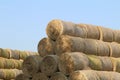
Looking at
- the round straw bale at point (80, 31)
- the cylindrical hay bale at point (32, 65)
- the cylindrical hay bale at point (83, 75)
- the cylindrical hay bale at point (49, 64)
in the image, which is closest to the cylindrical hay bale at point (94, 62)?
the cylindrical hay bale at point (83, 75)

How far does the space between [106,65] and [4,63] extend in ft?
20.2

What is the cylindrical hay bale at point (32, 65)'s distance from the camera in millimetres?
8422

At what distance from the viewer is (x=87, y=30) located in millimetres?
9227

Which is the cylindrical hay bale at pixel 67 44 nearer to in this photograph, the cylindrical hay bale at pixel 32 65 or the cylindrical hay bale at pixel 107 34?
the cylindrical hay bale at pixel 32 65

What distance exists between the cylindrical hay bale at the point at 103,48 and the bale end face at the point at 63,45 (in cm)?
114

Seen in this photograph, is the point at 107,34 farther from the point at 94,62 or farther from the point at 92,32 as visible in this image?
the point at 94,62

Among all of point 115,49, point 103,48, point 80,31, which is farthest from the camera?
point 115,49

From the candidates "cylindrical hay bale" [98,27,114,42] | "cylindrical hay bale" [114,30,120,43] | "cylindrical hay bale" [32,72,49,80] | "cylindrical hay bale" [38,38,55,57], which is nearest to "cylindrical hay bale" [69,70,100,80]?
"cylindrical hay bale" [32,72,49,80]

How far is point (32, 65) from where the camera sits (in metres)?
8.45

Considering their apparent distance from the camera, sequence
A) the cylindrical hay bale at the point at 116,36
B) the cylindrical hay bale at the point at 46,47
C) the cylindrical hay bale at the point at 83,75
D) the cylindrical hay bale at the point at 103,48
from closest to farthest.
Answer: the cylindrical hay bale at the point at 83,75 → the cylindrical hay bale at the point at 46,47 → the cylindrical hay bale at the point at 103,48 → the cylindrical hay bale at the point at 116,36

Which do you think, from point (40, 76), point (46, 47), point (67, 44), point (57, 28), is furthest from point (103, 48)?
point (40, 76)

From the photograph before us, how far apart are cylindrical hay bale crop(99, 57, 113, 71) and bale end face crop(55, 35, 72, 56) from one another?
1.10 m

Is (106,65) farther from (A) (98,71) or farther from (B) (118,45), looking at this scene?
(B) (118,45)

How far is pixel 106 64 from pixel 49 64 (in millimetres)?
1680
